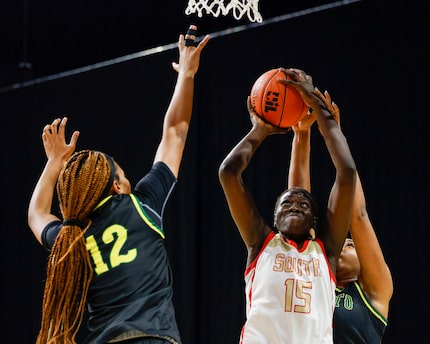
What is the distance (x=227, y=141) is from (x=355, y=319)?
278cm

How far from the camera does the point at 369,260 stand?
337 centimetres

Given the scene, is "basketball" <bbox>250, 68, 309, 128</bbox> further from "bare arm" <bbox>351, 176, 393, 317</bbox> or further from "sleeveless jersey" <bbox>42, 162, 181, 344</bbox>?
"sleeveless jersey" <bbox>42, 162, 181, 344</bbox>

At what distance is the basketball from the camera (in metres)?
3.25

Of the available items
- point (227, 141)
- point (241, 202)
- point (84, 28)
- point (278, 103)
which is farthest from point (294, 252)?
point (84, 28)

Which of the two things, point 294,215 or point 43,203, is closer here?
point 43,203

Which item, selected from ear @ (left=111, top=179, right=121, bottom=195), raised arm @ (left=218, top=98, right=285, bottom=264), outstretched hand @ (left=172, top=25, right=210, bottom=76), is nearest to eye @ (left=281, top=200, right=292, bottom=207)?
raised arm @ (left=218, top=98, right=285, bottom=264)

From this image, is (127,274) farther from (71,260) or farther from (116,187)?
(116,187)

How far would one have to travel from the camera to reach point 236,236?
582 cm

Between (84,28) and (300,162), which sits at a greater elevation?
(84,28)

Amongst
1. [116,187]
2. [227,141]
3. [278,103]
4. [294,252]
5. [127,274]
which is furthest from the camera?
[227,141]

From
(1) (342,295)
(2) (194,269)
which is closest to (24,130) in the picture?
(2) (194,269)

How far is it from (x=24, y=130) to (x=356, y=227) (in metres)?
4.71

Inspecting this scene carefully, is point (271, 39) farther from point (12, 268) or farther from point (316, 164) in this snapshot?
point (12, 268)

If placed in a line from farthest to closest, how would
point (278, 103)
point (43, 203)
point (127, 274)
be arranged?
point (278, 103)
point (43, 203)
point (127, 274)
